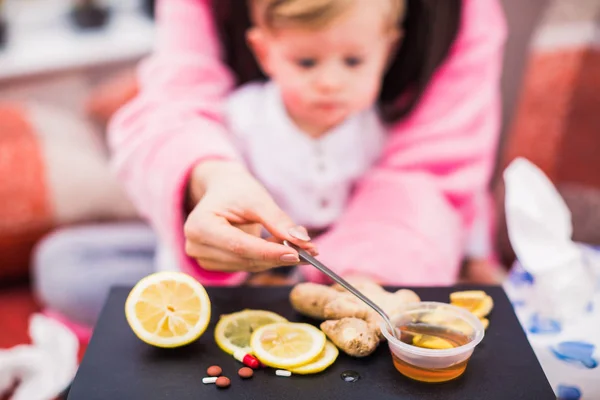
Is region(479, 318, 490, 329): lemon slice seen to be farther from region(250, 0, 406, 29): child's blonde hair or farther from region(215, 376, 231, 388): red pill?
region(250, 0, 406, 29): child's blonde hair

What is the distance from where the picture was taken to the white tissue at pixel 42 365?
752 mm

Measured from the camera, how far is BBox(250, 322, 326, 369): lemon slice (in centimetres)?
56

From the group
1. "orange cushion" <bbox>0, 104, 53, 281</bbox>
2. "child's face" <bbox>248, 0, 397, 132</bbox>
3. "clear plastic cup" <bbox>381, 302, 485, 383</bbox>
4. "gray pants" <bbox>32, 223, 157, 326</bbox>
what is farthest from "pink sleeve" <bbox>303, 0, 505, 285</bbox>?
"orange cushion" <bbox>0, 104, 53, 281</bbox>

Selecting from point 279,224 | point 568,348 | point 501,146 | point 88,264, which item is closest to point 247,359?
point 279,224

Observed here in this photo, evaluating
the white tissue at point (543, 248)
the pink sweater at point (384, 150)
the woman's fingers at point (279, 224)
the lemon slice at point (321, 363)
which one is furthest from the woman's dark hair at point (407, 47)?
the lemon slice at point (321, 363)

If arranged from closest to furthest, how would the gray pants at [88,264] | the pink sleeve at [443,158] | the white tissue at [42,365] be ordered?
the white tissue at [42,365] → the pink sleeve at [443,158] → the gray pants at [88,264]

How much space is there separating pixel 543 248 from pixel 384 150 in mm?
294

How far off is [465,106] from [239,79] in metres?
0.30

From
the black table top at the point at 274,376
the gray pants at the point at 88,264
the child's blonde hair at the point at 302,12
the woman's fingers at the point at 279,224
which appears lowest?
the gray pants at the point at 88,264

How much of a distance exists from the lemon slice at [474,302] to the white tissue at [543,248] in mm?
88

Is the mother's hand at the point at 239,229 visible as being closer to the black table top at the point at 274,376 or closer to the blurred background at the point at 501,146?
the black table top at the point at 274,376

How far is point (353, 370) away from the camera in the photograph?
566 mm

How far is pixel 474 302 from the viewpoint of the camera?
2.14 feet

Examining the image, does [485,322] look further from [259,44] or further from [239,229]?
[259,44]
